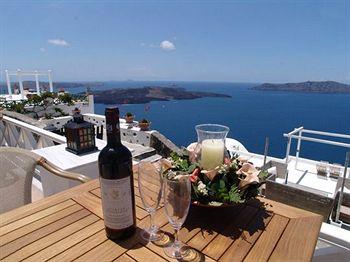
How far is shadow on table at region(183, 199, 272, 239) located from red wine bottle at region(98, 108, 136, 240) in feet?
0.82

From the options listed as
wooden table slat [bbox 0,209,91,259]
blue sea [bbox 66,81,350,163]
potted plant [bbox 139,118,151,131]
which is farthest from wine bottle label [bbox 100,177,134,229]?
blue sea [bbox 66,81,350,163]

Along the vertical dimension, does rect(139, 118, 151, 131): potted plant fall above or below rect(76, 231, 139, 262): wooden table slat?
below

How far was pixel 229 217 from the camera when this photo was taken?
2.74 ft

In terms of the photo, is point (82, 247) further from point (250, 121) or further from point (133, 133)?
point (250, 121)

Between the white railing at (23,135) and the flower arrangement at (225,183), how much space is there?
2383 millimetres

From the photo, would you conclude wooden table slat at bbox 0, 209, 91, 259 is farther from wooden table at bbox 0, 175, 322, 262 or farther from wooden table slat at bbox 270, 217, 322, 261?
wooden table slat at bbox 270, 217, 322, 261

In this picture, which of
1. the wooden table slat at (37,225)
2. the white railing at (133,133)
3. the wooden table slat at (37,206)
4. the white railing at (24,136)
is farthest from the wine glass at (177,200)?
the white railing at (133,133)

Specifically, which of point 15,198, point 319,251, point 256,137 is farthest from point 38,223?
point 256,137

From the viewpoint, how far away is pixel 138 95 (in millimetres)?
34281

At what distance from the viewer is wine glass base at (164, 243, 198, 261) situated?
0.64 m

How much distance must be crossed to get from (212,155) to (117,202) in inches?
17.1

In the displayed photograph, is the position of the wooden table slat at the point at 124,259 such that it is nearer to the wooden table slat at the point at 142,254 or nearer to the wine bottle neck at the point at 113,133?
the wooden table slat at the point at 142,254

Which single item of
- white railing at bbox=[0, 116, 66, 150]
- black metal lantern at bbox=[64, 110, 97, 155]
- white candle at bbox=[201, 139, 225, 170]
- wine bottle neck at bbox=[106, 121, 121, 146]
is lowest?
white railing at bbox=[0, 116, 66, 150]

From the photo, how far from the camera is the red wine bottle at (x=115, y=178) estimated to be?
0.65 m
